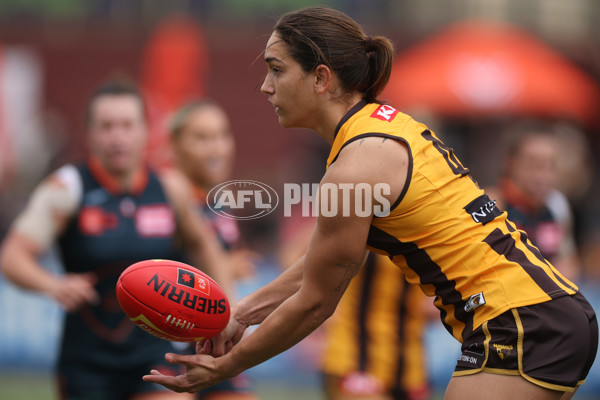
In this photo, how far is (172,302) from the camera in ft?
11.3

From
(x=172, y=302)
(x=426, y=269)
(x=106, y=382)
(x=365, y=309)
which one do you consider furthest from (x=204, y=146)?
(x=426, y=269)

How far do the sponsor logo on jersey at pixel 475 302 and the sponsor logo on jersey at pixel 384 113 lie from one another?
0.75 meters

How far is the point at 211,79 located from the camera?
16.4m

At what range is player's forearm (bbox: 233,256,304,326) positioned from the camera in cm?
374

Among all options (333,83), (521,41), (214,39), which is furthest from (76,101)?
(333,83)

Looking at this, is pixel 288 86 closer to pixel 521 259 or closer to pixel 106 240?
pixel 521 259

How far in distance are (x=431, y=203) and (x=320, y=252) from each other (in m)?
0.46

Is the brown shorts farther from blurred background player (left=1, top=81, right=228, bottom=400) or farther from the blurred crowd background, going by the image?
the blurred crowd background

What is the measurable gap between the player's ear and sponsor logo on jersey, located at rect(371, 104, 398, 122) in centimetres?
22

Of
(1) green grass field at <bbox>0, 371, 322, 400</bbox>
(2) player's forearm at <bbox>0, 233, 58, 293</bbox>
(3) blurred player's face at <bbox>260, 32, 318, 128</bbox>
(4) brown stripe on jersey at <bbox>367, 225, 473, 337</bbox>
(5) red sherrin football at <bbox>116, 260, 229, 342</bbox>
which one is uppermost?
(3) blurred player's face at <bbox>260, 32, 318, 128</bbox>

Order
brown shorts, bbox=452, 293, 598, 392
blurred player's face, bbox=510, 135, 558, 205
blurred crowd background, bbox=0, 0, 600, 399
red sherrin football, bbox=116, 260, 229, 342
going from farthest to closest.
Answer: blurred crowd background, bbox=0, 0, 600, 399
blurred player's face, bbox=510, 135, 558, 205
red sherrin football, bbox=116, 260, 229, 342
brown shorts, bbox=452, 293, 598, 392

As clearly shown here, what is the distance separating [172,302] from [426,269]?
1037 millimetres

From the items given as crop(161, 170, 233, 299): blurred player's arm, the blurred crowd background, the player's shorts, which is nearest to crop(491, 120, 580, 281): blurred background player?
crop(161, 170, 233, 299): blurred player's arm

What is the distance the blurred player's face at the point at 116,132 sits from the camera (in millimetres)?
5305
